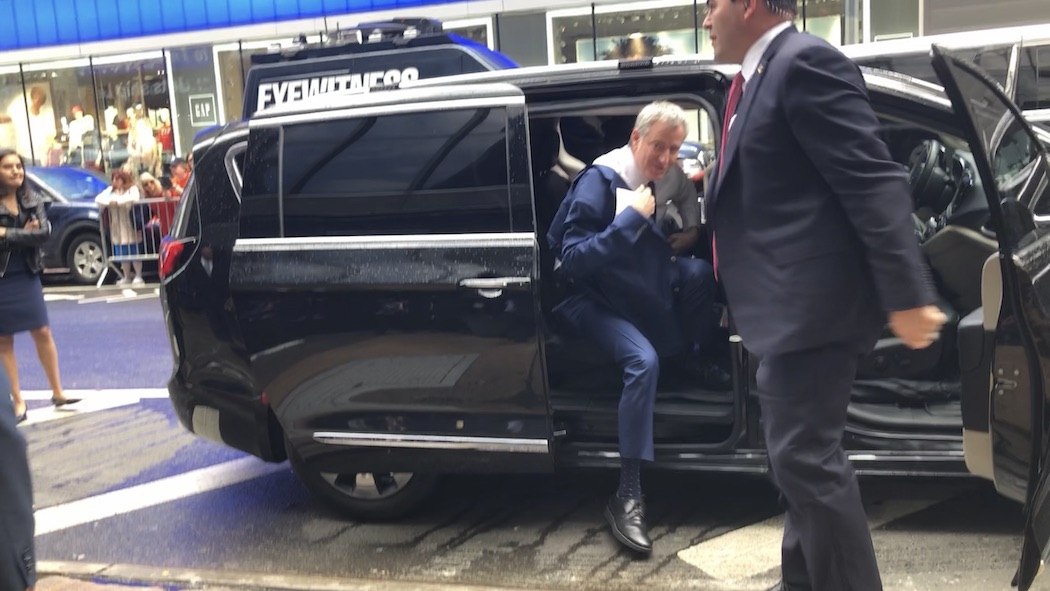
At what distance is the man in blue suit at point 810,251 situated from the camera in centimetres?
238

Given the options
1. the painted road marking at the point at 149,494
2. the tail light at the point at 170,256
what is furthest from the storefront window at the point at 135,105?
the tail light at the point at 170,256

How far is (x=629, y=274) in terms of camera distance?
3.88 m

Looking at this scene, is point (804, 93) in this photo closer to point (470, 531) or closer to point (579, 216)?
point (579, 216)

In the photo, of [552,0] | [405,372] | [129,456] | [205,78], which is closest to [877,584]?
[405,372]

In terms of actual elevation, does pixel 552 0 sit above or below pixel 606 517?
above

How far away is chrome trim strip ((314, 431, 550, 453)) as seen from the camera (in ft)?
11.8

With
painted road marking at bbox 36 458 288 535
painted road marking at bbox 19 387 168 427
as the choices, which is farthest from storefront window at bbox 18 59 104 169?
painted road marking at bbox 36 458 288 535

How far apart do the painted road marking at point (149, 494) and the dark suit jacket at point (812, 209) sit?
322 centimetres

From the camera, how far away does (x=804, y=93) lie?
94.9 inches

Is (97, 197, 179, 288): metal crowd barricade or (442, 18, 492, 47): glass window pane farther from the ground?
(442, 18, 492, 47): glass window pane

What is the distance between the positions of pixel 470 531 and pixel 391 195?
145 centimetres

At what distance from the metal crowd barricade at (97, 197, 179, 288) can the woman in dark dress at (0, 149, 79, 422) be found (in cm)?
671

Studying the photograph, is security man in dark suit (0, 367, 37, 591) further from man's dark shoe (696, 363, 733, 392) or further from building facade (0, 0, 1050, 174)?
building facade (0, 0, 1050, 174)

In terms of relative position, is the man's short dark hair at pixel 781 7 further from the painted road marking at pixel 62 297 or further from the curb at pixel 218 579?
the painted road marking at pixel 62 297
